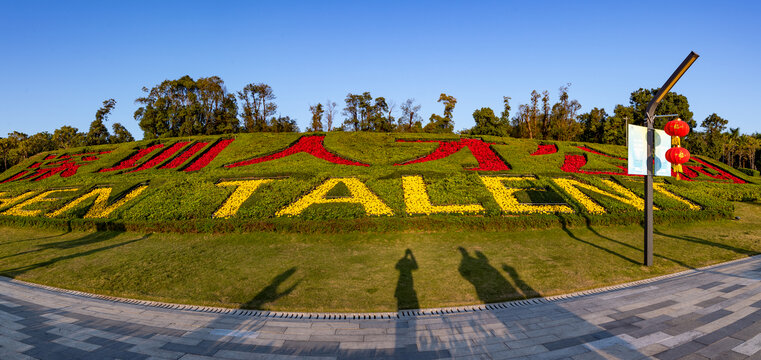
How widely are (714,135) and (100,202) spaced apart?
83.4 m

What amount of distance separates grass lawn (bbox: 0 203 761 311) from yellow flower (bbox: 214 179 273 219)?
1.64 m

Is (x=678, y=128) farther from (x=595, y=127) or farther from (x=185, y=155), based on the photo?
(x=595, y=127)

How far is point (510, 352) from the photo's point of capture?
5.57 metres

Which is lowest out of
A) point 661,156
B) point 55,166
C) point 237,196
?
point 237,196

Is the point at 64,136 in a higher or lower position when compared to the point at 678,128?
higher

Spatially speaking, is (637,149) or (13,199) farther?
(13,199)

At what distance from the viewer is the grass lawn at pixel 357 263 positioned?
27.5 feet

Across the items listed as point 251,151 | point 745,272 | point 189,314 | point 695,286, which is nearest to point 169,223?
point 189,314

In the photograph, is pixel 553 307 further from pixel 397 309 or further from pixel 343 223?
pixel 343 223

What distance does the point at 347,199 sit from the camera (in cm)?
1631

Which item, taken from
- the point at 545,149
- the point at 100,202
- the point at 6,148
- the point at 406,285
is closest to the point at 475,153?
the point at 545,149

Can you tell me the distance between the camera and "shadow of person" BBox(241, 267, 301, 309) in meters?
7.79

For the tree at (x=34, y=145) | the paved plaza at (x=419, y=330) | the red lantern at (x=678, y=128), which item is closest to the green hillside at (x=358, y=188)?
the red lantern at (x=678, y=128)

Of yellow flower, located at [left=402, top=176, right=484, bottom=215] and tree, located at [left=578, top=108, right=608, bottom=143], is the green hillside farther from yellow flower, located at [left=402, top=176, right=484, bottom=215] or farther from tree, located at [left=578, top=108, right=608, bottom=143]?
tree, located at [left=578, top=108, right=608, bottom=143]
